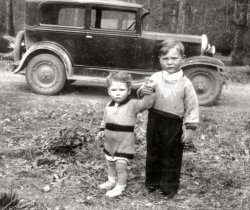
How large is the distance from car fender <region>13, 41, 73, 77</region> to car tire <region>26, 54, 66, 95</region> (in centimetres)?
9

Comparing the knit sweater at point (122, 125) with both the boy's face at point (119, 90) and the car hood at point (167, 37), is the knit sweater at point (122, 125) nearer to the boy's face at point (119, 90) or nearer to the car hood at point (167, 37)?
the boy's face at point (119, 90)

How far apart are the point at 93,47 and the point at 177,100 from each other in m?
5.14

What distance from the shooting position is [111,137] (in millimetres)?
3729

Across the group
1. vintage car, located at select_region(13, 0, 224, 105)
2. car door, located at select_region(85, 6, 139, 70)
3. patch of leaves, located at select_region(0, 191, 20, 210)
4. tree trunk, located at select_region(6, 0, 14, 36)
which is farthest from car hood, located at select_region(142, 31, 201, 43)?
tree trunk, located at select_region(6, 0, 14, 36)

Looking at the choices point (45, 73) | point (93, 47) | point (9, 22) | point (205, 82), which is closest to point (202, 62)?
point (205, 82)

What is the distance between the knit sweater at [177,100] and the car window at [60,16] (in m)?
5.20

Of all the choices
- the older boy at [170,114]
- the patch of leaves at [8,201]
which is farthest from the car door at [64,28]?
the patch of leaves at [8,201]

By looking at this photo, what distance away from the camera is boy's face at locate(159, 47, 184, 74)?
11.8ft

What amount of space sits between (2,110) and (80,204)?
364cm

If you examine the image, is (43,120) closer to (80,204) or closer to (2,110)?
(2,110)

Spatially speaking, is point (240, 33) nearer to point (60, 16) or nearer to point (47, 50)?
point (60, 16)

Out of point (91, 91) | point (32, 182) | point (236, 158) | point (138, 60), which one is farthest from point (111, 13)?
point (32, 182)

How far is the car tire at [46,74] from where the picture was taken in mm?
8430

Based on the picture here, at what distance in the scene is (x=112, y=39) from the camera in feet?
27.9
